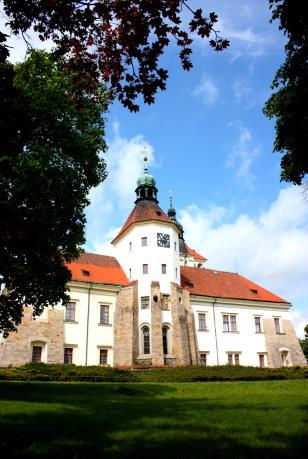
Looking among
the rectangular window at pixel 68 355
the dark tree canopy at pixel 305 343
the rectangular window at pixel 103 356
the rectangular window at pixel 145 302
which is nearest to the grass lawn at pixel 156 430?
the rectangular window at pixel 68 355

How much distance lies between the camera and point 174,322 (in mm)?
36094

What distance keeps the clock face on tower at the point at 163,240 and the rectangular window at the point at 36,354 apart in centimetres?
1434

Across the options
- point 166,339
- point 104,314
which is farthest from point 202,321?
point 104,314

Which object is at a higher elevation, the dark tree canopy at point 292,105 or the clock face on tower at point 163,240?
Answer: the clock face on tower at point 163,240

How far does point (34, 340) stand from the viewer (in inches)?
1280

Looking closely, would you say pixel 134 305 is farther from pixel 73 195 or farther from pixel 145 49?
pixel 145 49

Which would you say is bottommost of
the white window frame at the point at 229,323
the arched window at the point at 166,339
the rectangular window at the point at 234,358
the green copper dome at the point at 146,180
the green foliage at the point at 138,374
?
the green foliage at the point at 138,374

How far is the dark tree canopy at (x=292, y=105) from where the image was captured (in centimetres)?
1116

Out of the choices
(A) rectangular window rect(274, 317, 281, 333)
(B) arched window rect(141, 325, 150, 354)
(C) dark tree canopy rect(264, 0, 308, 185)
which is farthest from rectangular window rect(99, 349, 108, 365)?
(C) dark tree canopy rect(264, 0, 308, 185)


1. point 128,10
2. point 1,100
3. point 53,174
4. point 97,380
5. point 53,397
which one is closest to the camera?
point 1,100

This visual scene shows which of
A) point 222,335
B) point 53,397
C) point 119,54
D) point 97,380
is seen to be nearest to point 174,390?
point 53,397

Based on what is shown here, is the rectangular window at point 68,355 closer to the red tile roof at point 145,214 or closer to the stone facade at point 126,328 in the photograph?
the stone facade at point 126,328

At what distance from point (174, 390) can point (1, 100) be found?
16.0 metres

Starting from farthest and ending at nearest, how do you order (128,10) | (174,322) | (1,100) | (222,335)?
(222,335)
(174,322)
(128,10)
(1,100)
